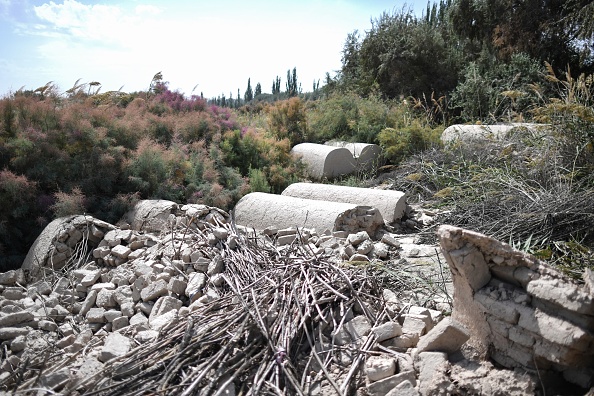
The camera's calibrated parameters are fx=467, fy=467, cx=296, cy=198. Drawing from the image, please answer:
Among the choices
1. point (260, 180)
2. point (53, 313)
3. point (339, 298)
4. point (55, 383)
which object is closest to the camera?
point (55, 383)

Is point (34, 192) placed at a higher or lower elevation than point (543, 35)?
lower

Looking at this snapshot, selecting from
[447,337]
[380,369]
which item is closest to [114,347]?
[380,369]

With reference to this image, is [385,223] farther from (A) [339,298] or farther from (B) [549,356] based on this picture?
(B) [549,356]

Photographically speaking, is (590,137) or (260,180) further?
(260,180)

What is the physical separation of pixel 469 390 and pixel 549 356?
18.5 inches

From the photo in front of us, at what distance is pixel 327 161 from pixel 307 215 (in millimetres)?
3431

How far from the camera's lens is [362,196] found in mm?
6715

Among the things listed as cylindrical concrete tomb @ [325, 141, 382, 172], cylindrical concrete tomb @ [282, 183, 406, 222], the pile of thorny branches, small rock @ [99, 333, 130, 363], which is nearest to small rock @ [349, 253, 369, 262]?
the pile of thorny branches

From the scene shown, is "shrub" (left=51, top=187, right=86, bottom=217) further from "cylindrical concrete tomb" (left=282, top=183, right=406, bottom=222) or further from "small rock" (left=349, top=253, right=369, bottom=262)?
"small rock" (left=349, top=253, right=369, bottom=262)

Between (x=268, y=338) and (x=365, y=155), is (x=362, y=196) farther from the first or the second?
(x=268, y=338)

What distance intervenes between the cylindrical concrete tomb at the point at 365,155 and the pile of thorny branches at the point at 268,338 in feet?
18.6

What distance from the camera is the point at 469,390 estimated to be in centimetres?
265

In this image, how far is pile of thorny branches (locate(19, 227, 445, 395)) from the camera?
288 centimetres

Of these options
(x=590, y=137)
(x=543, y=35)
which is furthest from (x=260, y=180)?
(x=543, y=35)
